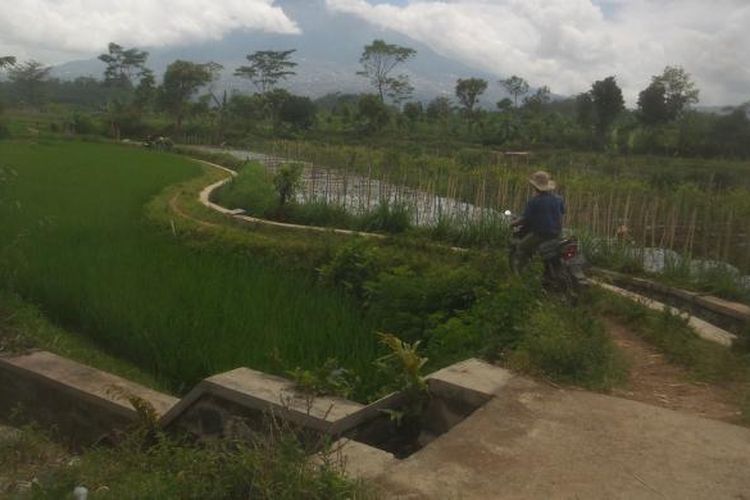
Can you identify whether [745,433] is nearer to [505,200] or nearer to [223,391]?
[223,391]

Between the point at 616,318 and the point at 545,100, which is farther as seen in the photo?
the point at 545,100

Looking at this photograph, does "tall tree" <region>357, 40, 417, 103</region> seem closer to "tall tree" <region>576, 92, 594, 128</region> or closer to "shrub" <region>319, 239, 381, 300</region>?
"tall tree" <region>576, 92, 594, 128</region>

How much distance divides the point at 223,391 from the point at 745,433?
292 cm

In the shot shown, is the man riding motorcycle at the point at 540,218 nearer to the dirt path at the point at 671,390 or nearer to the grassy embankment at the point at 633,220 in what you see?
the dirt path at the point at 671,390

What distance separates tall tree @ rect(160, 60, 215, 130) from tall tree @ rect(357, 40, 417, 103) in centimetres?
1235

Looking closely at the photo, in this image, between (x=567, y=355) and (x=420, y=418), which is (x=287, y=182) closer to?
(x=567, y=355)

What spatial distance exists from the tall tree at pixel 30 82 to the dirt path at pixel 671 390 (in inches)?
2566

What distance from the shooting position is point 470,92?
4903cm

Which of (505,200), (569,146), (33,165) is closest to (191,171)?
(33,165)

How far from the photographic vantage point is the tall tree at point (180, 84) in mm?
46750

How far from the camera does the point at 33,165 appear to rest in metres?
21.3

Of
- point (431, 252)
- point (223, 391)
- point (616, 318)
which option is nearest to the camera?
point (223, 391)

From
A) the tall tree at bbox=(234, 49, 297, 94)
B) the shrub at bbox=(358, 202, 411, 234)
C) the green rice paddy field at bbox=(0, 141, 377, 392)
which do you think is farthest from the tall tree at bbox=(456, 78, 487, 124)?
the green rice paddy field at bbox=(0, 141, 377, 392)

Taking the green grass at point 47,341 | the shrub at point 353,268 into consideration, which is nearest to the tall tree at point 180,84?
the shrub at point 353,268
